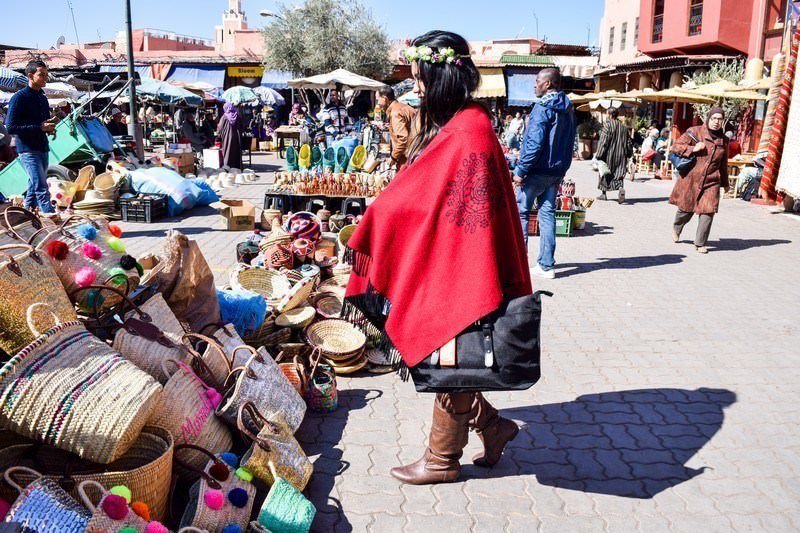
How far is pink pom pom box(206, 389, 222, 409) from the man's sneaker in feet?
15.2

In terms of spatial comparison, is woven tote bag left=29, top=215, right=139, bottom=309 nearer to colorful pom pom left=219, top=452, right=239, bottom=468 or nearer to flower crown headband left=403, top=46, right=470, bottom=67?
colorful pom pom left=219, top=452, right=239, bottom=468

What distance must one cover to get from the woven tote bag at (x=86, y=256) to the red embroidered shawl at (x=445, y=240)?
1415 millimetres

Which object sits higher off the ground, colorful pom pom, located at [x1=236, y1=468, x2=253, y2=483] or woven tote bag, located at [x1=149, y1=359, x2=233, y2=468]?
woven tote bag, located at [x1=149, y1=359, x2=233, y2=468]

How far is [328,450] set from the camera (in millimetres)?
3498

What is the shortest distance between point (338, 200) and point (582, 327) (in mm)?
4528

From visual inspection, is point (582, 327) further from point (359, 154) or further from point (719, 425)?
point (359, 154)

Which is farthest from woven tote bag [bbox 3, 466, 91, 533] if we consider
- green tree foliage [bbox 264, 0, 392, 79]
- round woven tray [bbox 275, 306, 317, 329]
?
green tree foliage [bbox 264, 0, 392, 79]

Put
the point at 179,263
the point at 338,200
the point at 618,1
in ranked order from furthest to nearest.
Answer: the point at 618,1
the point at 338,200
the point at 179,263

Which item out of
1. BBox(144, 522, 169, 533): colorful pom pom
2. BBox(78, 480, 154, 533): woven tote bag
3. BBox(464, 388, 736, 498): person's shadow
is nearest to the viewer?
BBox(78, 480, 154, 533): woven tote bag

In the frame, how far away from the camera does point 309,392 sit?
388cm

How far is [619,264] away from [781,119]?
6.11 meters

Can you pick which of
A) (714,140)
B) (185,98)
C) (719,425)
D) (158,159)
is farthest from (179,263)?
(185,98)

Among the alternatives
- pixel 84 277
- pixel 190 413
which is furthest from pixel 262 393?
pixel 84 277

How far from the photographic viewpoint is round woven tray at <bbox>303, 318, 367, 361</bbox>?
438 cm
